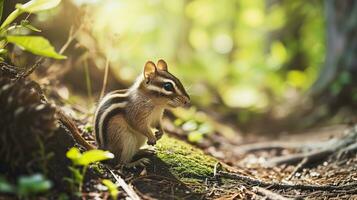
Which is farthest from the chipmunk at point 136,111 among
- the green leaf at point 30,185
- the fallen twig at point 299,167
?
the green leaf at point 30,185

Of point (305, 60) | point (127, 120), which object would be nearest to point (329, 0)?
point (305, 60)

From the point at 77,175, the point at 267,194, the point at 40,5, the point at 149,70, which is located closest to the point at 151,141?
the point at 149,70

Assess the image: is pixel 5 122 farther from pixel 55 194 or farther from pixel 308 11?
pixel 308 11

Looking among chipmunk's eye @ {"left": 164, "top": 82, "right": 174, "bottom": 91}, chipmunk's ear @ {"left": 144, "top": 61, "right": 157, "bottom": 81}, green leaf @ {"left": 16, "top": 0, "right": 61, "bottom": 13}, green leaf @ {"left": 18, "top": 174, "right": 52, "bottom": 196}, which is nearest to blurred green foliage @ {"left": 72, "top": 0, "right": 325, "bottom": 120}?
chipmunk's ear @ {"left": 144, "top": 61, "right": 157, "bottom": 81}

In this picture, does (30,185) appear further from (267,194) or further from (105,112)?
(267,194)

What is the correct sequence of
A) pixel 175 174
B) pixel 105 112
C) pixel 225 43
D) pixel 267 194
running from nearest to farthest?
pixel 267 194, pixel 175 174, pixel 105 112, pixel 225 43

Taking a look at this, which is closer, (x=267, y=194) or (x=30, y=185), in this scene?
(x=30, y=185)

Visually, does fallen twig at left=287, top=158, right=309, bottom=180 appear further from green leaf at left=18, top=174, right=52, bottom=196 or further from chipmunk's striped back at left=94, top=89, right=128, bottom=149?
green leaf at left=18, top=174, right=52, bottom=196
